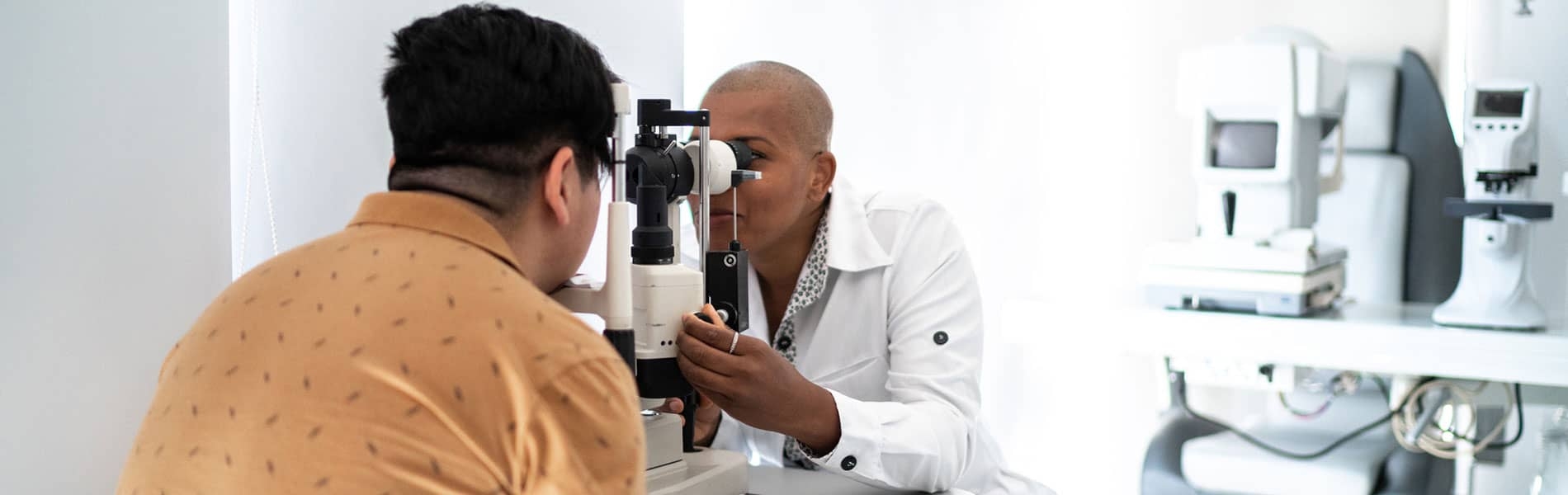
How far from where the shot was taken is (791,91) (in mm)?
1874

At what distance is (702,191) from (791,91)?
2.10ft

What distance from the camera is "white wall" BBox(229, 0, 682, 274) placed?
1734mm

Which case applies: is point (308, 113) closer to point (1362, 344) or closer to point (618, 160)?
point (618, 160)

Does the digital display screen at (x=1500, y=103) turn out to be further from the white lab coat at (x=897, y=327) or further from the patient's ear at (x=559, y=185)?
the patient's ear at (x=559, y=185)

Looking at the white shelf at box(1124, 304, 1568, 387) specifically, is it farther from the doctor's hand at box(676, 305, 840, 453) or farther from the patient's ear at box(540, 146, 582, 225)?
the patient's ear at box(540, 146, 582, 225)

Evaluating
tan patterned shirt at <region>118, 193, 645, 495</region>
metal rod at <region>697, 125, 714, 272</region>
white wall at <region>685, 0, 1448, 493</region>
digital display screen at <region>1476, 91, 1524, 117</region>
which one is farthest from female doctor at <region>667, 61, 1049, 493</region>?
white wall at <region>685, 0, 1448, 493</region>

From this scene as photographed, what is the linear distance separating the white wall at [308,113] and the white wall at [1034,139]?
167 centimetres

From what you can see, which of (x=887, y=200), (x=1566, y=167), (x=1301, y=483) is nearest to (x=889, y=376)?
(x=887, y=200)

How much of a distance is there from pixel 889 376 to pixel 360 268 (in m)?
1.14

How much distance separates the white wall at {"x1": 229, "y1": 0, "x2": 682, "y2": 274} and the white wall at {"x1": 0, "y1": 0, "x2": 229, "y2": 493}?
103 millimetres

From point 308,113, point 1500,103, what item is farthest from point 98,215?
point 1500,103

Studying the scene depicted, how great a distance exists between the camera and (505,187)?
2.91 ft

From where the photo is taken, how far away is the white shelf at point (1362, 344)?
2.20 metres

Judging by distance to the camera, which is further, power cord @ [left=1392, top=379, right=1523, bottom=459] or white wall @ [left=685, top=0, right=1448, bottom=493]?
white wall @ [left=685, top=0, right=1448, bottom=493]
